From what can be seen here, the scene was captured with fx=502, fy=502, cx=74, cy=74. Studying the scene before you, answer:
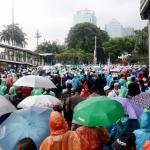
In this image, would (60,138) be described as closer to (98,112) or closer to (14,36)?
(98,112)

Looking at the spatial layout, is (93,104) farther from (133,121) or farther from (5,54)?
(5,54)

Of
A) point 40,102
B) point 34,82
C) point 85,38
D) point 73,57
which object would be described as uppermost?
point 85,38

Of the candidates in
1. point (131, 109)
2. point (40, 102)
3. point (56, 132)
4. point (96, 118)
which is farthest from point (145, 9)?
point (56, 132)

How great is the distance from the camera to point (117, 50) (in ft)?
362

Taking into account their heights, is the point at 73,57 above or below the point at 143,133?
above

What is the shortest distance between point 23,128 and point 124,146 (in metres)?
2.01

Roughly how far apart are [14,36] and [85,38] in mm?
19788

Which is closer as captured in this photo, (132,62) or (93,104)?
(93,104)

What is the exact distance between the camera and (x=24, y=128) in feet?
22.6

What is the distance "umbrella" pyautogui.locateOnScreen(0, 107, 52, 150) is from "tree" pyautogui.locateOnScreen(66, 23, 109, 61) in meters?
102

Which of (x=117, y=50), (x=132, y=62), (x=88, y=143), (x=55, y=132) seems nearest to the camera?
(x=55, y=132)

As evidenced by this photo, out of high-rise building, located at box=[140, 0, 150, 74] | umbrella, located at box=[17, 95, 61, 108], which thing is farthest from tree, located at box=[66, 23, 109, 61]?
umbrella, located at box=[17, 95, 61, 108]

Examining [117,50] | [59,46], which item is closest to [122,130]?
[117,50]

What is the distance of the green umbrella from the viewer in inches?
257
